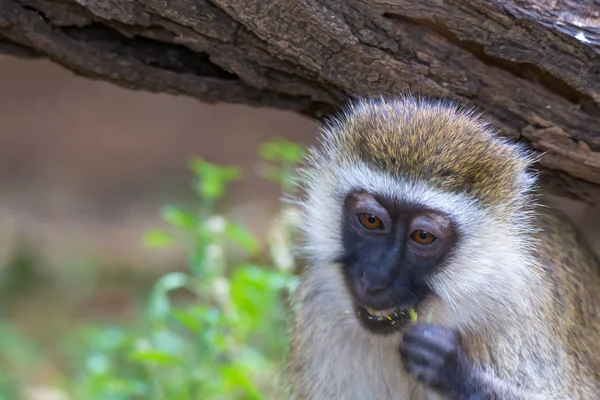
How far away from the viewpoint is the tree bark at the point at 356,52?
2602 millimetres

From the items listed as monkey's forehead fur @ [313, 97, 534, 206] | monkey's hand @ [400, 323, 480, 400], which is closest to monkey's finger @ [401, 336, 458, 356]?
monkey's hand @ [400, 323, 480, 400]

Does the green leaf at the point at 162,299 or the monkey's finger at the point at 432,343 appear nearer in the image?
the monkey's finger at the point at 432,343

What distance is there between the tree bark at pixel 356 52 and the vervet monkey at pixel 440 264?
116mm

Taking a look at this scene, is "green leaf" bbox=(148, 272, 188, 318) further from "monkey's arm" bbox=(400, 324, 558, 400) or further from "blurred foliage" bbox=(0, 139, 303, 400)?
"monkey's arm" bbox=(400, 324, 558, 400)

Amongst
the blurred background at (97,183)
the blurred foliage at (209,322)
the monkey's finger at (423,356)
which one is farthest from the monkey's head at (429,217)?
the blurred background at (97,183)

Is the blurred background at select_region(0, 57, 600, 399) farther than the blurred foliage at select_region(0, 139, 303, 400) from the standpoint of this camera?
Yes

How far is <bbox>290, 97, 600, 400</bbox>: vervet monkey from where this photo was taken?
8.38 feet

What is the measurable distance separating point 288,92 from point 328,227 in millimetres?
503

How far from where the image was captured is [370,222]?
260 cm

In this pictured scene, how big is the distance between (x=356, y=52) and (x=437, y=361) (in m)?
1.00

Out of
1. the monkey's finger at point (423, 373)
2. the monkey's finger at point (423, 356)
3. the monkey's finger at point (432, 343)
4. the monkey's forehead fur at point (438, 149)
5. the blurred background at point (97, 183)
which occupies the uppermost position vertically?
the monkey's forehead fur at point (438, 149)

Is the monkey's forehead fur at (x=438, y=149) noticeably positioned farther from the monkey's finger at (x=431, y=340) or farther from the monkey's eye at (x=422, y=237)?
the monkey's finger at (x=431, y=340)

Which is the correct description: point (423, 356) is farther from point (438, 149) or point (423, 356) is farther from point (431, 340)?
point (438, 149)

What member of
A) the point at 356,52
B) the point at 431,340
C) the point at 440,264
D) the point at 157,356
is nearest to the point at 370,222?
the point at 440,264
